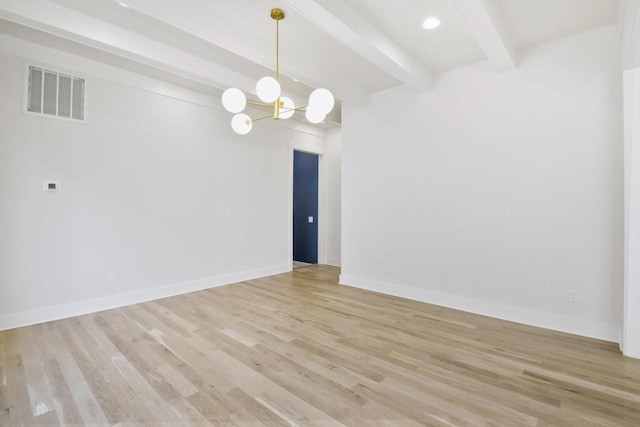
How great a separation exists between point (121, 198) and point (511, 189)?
454 centimetres

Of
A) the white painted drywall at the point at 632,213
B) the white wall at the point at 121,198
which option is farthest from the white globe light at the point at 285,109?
the white painted drywall at the point at 632,213

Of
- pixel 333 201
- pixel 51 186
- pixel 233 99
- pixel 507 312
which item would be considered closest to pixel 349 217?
pixel 333 201

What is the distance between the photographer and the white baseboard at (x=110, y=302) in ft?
9.91

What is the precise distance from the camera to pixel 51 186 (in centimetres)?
321

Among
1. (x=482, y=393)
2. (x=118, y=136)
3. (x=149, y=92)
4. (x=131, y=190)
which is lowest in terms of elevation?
(x=482, y=393)

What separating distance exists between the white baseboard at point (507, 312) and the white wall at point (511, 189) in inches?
0.5

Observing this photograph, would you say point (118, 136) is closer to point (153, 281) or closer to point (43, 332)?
point (153, 281)

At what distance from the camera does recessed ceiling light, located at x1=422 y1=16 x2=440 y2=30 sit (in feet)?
8.90

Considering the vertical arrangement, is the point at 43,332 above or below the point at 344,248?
below

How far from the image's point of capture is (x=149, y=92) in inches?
154

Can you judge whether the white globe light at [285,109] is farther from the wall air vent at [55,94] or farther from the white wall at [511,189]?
the wall air vent at [55,94]

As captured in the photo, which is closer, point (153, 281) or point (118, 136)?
point (118, 136)

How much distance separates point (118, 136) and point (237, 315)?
8.52ft

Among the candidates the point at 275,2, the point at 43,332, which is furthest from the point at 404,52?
the point at 43,332
